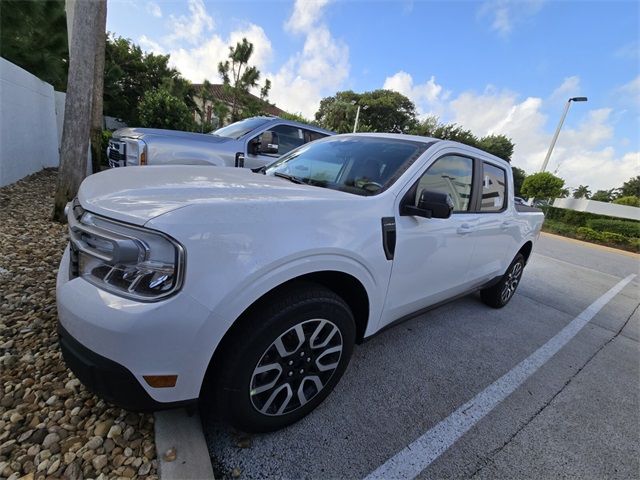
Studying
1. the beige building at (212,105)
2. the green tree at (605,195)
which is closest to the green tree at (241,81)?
the beige building at (212,105)

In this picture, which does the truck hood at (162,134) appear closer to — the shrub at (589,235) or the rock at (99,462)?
the rock at (99,462)

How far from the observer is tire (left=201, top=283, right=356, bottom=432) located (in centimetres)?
151

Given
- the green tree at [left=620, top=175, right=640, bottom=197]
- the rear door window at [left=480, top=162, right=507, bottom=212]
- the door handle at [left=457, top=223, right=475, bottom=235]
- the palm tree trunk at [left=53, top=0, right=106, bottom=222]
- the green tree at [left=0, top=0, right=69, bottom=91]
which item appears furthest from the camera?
the green tree at [left=620, top=175, right=640, bottom=197]

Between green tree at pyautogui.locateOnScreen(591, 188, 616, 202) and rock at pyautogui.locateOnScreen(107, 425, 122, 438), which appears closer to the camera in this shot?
rock at pyautogui.locateOnScreen(107, 425, 122, 438)

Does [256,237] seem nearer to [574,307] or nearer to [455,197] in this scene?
[455,197]

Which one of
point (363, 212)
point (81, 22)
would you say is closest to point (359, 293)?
point (363, 212)

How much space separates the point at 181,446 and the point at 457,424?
5.55 feet

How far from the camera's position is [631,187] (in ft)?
163

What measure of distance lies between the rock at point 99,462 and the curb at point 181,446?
0.71ft

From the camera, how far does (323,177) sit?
2463 millimetres

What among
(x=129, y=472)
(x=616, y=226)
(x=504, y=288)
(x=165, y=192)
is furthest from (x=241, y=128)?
(x=616, y=226)

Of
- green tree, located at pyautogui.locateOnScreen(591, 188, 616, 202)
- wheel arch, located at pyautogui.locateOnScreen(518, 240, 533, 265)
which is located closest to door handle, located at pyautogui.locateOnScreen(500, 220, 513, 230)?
wheel arch, located at pyautogui.locateOnScreen(518, 240, 533, 265)

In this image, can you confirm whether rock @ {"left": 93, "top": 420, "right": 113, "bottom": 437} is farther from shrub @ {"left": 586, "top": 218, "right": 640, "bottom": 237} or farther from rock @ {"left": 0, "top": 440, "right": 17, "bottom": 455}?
shrub @ {"left": 586, "top": 218, "right": 640, "bottom": 237}

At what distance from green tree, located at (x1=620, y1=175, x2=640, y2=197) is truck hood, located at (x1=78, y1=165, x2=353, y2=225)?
64847 millimetres
